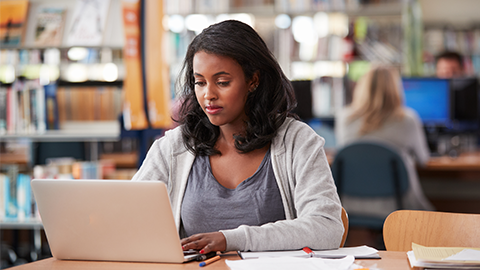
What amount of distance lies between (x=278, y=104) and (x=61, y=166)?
63.7 inches

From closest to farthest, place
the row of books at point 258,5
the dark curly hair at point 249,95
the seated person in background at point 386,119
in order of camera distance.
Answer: the dark curly hair at point 249,95 < the seated person in background at point 386,119 < the row of books at point 258,5

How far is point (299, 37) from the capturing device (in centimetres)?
426

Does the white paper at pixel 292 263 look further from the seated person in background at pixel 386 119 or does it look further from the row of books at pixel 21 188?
the seated person in background at pixel 386 119

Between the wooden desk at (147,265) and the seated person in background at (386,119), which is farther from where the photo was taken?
the seated person in background at (386,119)

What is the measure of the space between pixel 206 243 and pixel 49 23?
80.4 inches

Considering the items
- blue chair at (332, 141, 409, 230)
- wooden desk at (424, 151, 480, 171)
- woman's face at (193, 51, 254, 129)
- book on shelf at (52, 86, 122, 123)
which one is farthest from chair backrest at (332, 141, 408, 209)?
woman's face at (193, 51, 254, 129)

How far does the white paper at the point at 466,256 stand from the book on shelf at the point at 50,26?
2.28 metres

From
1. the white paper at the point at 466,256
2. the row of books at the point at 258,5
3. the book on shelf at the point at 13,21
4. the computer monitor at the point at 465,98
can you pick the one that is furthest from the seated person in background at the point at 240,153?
the row of books at the point at 258,5

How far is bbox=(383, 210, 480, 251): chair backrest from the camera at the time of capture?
1.22m

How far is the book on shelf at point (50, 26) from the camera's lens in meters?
2.64

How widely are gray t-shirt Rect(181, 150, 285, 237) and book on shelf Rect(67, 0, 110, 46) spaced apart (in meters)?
1.49

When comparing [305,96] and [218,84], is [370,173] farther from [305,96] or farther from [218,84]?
[218,84]

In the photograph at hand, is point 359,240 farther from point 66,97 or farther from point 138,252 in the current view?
point 138,252

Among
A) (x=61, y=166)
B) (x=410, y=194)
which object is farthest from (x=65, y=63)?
(x=410, y=194)
